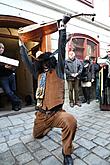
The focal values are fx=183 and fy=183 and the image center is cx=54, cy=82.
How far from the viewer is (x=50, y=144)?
309 cm

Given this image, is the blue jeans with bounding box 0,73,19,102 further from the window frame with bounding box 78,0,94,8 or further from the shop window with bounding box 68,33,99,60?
the window frame with bounding box 78,0,94,8

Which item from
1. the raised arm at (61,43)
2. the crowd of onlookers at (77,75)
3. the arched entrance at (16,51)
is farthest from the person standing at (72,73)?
the raised arm at (61,43)

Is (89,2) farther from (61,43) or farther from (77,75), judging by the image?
(61,43)

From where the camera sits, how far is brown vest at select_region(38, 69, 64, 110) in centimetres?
257

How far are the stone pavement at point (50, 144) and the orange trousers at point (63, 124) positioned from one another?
33 cm

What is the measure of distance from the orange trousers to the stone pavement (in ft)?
1.10

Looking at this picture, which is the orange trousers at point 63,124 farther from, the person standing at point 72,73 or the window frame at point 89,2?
the window frame at point 89,2

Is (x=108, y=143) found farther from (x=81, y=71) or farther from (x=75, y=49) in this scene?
(x=75, y=49)

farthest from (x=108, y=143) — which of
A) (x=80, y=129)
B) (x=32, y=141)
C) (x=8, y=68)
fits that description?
(x=8, y=68)

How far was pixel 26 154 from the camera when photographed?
9.05 feet

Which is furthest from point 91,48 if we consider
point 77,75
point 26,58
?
point 26,58

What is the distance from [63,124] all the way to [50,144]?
89 cm

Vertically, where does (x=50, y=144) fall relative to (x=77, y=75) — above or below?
below

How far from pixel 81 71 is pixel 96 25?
2.78m
